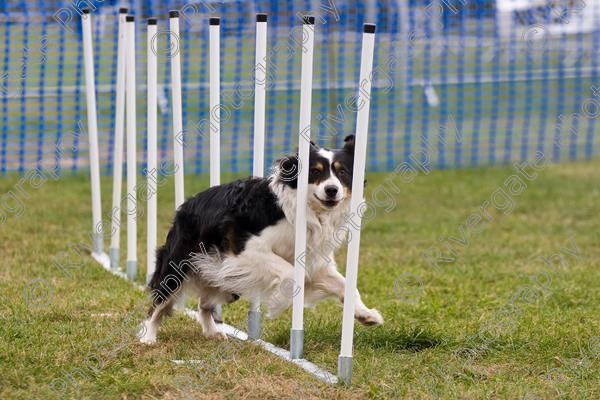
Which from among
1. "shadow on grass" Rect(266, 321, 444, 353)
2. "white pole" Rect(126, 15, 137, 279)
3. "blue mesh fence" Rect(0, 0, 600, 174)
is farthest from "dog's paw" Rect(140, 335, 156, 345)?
"blue mesh fence" Rect(0, 0, 600, 174)

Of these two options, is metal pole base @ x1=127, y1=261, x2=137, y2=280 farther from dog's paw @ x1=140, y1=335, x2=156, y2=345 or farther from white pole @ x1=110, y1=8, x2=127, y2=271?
dog's paw @ x1=140, y1=335, x2=156, y2=345

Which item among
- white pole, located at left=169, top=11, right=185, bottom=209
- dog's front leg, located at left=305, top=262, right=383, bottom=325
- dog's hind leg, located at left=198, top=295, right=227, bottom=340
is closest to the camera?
dog's front leg, located at left=305, top=262, right=383, bottom=325

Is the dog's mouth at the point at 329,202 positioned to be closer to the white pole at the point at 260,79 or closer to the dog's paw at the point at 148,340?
the white pole at the point at 260,79

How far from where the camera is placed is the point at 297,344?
4633 mm

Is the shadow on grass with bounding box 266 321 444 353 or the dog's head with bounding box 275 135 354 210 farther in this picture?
the shadow on grass with bounding box 266 321 444 353

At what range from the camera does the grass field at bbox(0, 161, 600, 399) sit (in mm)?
4203

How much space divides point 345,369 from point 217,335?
3.72 ft

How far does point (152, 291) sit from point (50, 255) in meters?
2.37

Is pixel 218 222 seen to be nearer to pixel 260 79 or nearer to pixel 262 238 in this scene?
pixel 262 238

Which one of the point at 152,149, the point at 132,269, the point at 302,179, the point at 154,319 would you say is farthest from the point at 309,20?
the point at 132,269

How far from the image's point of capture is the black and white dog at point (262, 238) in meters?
4.66

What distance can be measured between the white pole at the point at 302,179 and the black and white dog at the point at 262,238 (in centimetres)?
19

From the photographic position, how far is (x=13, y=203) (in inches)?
379

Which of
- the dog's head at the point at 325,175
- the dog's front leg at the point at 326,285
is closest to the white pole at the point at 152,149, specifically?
the dog's front leg at the point at 326,285
